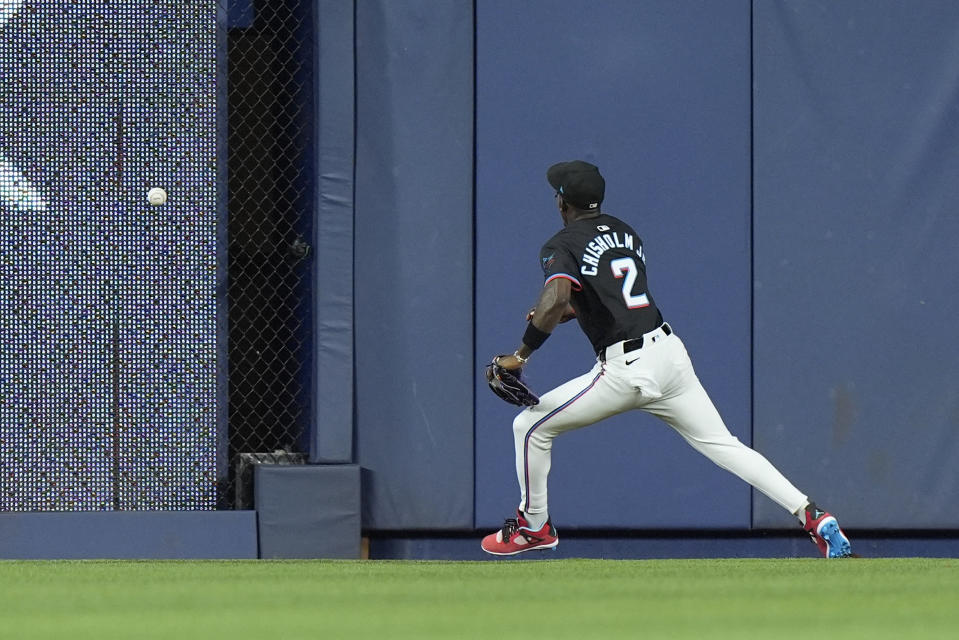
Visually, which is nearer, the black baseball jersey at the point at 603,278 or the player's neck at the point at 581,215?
the black baseball jersey at the point at 603,278

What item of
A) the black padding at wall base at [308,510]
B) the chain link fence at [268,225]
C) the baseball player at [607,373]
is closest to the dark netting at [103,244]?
the black padding at wall base at [308,510]

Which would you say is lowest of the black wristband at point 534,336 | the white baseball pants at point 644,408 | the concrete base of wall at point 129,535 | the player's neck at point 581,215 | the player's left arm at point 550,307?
the concrete base of wall at point 129,535

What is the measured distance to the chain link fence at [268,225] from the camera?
7.91 metres

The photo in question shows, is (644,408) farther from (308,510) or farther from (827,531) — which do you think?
(308,510)

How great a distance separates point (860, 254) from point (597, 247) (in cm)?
217

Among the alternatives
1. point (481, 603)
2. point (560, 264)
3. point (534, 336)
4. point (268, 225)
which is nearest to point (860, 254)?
point (560, 264)

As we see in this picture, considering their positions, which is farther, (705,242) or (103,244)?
(705,242)

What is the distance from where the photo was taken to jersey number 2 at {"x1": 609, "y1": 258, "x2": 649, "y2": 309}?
636cm

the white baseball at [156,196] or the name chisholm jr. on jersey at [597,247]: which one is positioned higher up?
the white baseball at [156,196]

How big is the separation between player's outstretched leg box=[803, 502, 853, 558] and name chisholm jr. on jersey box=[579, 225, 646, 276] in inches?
54.2

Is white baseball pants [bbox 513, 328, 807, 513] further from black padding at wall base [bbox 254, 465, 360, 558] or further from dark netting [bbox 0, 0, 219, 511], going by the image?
dark netting [bbox 0, 0, 219, 511]

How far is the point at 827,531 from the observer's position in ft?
20.5

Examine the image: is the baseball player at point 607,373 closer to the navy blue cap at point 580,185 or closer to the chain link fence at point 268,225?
the navy blue cap at point 580,185

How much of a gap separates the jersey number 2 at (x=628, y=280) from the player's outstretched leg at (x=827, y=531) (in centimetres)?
113
